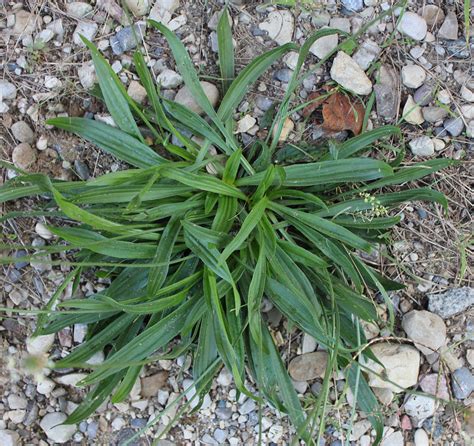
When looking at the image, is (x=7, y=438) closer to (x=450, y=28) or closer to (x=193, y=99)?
(x=193, y=99)

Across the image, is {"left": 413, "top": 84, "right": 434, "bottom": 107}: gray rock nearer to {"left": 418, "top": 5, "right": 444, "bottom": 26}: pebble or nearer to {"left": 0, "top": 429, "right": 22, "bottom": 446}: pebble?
{"left": 418, "top": 5, "right": 444, "bottom": 26}: pebble

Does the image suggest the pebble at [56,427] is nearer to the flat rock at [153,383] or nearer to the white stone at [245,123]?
the flat rock at [153,383]

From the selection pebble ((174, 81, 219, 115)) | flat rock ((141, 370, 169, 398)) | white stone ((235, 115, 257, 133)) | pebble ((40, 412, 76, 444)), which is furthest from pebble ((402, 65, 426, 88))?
pebble ((40, 412, 76, 444))

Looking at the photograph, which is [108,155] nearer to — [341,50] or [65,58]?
[65,58]

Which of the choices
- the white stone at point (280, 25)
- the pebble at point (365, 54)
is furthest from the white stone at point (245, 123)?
the pebble at point (365, 54)

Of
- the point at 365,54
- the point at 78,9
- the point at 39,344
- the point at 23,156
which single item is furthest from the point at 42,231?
the point at 365,54

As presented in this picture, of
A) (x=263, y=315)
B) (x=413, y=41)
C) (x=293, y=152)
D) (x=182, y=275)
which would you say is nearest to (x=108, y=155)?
(x=182, y=275)
